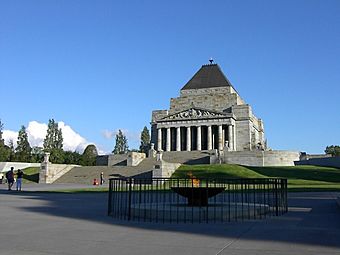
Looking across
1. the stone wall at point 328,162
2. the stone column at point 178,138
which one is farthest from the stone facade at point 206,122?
the stone wall at point 328,162

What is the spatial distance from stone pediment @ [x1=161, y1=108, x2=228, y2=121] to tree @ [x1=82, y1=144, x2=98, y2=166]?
2233 cm

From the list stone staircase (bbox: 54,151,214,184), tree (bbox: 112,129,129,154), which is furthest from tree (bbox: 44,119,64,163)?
stone staircase (bbox: 54,151,214,184)

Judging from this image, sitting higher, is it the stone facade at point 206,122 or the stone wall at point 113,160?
the stone facade at point 206,122

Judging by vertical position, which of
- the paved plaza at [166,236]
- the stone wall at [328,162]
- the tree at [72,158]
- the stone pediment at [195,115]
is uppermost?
the stone pediment at [195,115]

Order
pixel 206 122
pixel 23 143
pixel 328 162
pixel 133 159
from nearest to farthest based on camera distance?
pixel 328 162
pixel 133 159
pixel 206 122
pixel 23 143

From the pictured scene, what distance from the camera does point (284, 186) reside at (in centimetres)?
1505

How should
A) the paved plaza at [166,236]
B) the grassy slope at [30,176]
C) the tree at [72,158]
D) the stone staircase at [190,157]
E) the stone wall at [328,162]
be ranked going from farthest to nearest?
the tree at [72,158], the stone staircase at [190,157], the stone wall at [328,162], the grassy slope at [30,176], the paved plaza at [166,236]

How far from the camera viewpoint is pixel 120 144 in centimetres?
11269

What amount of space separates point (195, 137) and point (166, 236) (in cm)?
7319

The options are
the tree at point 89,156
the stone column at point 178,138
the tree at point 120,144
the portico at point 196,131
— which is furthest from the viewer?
the tree at point 120,144

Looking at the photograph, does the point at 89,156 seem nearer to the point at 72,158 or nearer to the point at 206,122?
the point at 72,158

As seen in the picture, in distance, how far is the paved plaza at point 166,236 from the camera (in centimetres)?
745

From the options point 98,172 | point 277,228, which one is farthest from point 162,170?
point 277,228

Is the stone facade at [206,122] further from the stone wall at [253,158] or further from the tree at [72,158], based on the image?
the tree at [72,158]
